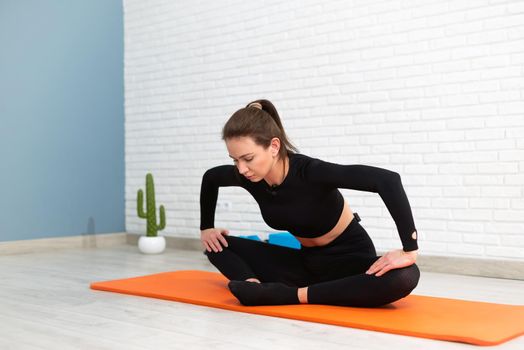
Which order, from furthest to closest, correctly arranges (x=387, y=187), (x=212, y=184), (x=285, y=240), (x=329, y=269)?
(x=285, y=240) → (x=212, y=184) → (x=329, y=269) → (x=387, y=187)

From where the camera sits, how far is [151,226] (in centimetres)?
518

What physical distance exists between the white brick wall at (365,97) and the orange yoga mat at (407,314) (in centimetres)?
111

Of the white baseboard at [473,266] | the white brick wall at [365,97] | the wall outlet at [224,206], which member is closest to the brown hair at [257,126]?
the white brick wall at [365,97]

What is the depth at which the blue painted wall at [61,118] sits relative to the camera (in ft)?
16.6

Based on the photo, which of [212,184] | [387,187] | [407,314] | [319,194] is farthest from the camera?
[212,184]

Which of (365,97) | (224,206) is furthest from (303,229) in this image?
(224,206)

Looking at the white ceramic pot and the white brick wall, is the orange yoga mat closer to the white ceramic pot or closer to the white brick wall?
the white brick wall

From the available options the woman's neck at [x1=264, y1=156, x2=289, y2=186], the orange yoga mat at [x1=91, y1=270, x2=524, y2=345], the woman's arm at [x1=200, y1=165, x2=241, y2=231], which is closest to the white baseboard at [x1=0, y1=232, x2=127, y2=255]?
the orange yoga mat at [x1=91, y1=270, x2=524, y2=345]

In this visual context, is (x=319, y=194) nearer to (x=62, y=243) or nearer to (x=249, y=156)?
(x=249, y=156)

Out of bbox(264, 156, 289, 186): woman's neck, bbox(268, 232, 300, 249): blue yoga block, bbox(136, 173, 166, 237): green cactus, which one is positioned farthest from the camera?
bbox(136, 173, 166, 237): green cactus

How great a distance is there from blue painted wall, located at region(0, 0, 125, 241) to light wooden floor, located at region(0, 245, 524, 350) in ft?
4.12

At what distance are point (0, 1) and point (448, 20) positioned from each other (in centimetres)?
326

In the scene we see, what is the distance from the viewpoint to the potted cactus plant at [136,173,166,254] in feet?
16.8

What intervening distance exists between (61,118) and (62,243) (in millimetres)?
1012
